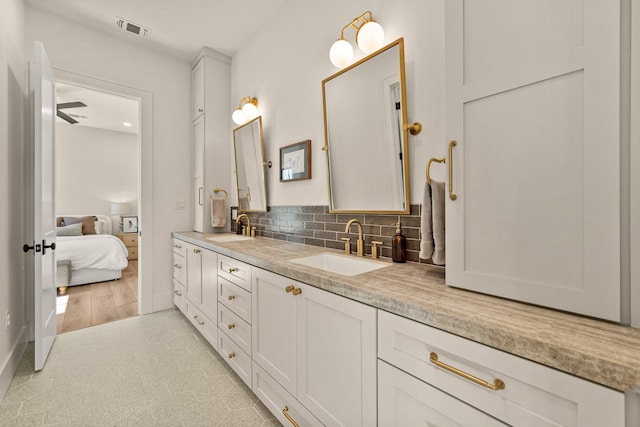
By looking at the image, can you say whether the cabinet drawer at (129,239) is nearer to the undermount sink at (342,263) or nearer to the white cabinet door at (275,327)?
the white cabinet door at (275,327)

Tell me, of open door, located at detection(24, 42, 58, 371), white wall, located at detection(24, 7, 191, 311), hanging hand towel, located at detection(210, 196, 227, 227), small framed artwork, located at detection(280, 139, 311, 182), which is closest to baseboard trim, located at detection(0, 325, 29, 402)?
open door, located at detection(24, 42, 58, 371)

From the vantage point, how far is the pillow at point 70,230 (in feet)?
16.6

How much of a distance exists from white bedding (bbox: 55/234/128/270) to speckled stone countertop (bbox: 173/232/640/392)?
15.0 feet

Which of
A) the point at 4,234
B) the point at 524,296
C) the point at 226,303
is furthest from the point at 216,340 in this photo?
the point at 524,296

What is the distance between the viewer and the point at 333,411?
114cm

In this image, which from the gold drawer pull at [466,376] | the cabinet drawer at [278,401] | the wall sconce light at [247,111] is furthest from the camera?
the wall sconce light at [247,111]

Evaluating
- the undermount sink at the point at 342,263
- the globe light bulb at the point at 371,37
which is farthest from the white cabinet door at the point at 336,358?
the globe light bulb at the point at 371,37

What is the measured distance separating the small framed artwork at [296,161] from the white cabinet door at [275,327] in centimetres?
93

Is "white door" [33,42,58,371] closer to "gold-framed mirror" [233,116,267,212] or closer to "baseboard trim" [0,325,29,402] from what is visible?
"baseboard trim" [0,325,29,402]

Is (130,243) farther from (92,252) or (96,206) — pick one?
(92,252)

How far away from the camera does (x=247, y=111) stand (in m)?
2.76

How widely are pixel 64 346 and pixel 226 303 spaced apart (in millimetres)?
1657

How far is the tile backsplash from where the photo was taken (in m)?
1.54

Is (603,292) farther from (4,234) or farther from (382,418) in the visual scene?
(4,234)
